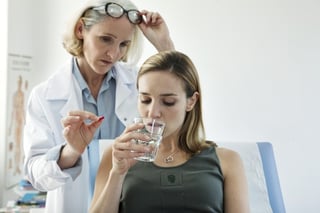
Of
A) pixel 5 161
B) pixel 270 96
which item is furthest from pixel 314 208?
pixel 5 161

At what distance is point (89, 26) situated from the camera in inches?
63.5

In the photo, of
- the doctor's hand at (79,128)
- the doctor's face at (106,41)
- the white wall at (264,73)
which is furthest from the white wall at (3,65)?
the doctor's hand at (79,128)

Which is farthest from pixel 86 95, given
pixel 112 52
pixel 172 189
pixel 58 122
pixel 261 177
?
pixel 261 177

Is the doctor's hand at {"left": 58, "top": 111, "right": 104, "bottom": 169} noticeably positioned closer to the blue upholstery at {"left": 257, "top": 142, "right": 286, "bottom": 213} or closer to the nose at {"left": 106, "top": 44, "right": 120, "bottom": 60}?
the nose at {"left": 106, "top": 44, "right": 120, "bottom": 60}

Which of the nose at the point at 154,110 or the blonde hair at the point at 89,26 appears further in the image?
the blonde hair at the point at 89,26

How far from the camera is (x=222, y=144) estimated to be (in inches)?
72.6

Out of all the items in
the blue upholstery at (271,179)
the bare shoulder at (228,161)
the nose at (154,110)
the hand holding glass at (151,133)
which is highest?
the nose at (154,110)

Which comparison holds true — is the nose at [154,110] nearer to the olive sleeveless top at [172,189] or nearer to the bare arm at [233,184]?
the olive sleeveless top at [172,189]

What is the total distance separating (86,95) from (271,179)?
0.82 meters

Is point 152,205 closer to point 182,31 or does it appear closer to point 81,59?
point 81,59

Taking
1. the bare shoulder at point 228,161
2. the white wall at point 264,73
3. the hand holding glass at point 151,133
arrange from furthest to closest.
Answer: the white wall at point 264,73, the bare shoulder at point 228,161, the hand holding glass at point 151,133

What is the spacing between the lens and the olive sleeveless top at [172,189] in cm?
141

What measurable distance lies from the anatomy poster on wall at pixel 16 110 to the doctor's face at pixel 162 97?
4.63ft

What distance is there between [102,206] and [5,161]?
1435mm
